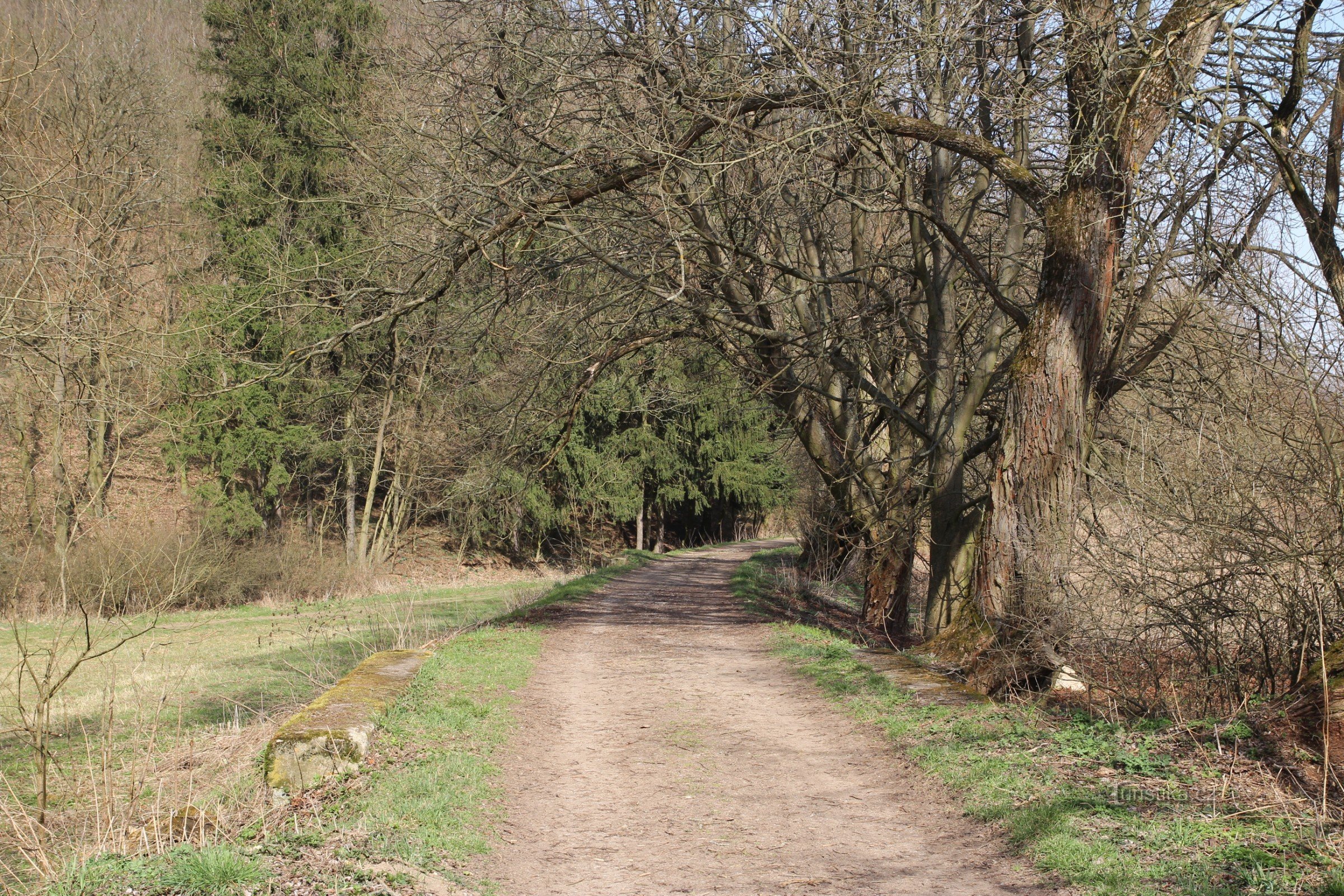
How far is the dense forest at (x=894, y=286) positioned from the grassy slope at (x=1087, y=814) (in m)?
0.88

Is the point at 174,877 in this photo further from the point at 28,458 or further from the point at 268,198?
the point at 268,198

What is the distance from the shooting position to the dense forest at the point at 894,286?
6.80 m

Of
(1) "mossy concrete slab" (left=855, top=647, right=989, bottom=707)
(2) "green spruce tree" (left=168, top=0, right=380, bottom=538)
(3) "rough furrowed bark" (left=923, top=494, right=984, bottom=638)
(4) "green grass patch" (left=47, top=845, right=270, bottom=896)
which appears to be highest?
(2) "green spruce tree" (left=168, top=0, right=380, bottom=538)

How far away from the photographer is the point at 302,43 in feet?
82.6

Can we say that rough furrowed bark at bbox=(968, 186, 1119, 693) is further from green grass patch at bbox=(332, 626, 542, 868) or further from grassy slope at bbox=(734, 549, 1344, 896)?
green grass patch at bbox=(332, 626, 542, 868)

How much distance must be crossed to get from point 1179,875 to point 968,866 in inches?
38.7

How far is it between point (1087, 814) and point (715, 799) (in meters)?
2.17

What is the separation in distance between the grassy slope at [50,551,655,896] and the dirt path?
214mm

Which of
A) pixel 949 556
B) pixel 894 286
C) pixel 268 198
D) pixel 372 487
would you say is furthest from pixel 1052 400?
pixel 372 487

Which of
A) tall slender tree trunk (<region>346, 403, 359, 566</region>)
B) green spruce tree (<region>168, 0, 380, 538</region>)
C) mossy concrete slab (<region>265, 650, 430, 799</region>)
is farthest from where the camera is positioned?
tall slender tree trunk (<region>346, 403, 359, 566</region>)

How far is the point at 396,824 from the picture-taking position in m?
5.16

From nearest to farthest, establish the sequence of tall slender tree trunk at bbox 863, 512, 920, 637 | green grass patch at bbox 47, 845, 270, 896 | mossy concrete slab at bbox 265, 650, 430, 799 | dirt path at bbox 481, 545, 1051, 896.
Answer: green grass patch at bbox 47, 845, 270, 896, dirt path at bbox 481, 545, 1051, 896, mossy concrete slab at bbox 265, 650, 430, 799, tall slender tree trunk at bbox 863, 512, 920, 637

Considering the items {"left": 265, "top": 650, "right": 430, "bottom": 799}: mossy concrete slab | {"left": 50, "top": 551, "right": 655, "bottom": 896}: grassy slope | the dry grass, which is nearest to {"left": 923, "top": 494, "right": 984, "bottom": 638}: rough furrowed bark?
{"left": 50, "top": 551, "right": 655, "bottom": 896}: grassy slope

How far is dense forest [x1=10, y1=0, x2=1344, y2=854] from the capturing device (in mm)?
6805
